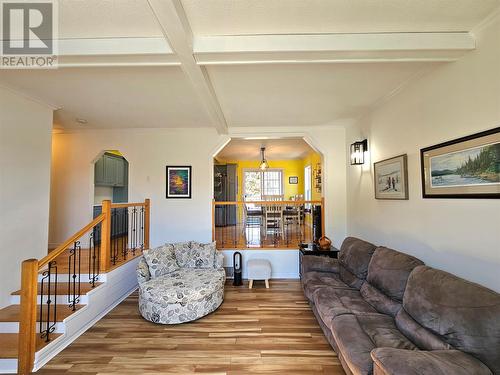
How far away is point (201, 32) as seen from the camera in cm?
196

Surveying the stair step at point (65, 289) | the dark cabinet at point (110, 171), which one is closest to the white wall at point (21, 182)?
the stair step at point (65, 289)

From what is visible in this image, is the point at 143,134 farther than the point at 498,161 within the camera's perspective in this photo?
Yes

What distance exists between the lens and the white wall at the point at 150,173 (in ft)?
15.6

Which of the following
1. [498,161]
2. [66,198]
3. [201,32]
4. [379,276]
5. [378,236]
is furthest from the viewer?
[66,198]

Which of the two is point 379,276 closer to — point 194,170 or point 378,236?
point 378,236

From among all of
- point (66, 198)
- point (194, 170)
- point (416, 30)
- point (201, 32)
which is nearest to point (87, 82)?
point (201, 32)

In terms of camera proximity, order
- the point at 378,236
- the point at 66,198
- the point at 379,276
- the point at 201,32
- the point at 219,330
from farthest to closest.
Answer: the point at 66,198 < the point at 378,236 < the point at 219,330 < the point at 379,276 < the point at 201,32

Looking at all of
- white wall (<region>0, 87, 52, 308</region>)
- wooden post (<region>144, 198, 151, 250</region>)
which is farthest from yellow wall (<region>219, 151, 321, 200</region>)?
white wall (<region>0, 87, 52, 308</region>)

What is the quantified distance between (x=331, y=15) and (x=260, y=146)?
5.11 m

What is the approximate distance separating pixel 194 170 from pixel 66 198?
105 inches

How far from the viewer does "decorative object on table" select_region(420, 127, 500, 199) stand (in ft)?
5.73

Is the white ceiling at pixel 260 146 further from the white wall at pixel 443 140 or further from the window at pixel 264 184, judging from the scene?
the white wall at pixel 443 140

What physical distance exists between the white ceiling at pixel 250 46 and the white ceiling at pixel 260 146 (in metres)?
3.07

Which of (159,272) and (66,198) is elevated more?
(66,198)
